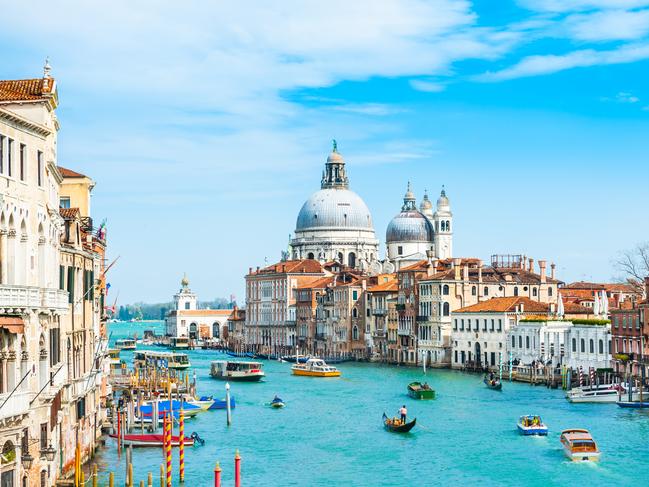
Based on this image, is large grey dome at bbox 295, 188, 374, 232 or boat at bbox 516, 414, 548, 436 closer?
boat at bbox 516, 414, 548, 436

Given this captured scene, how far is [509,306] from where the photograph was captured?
55.9m

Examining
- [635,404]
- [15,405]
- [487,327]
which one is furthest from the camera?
[487,327]

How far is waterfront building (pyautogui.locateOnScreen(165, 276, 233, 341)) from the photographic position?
4692 inches

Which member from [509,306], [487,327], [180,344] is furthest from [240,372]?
[180,344]

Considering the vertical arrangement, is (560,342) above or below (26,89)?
below

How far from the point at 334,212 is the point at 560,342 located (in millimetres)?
51894

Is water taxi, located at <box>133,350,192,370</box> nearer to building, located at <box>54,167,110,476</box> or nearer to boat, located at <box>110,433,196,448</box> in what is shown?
boat, located at <box>110,433,196,448</box>

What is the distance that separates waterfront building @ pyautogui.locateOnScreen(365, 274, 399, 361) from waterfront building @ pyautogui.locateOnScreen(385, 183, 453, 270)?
19.0 meters

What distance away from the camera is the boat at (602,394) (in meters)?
38.6

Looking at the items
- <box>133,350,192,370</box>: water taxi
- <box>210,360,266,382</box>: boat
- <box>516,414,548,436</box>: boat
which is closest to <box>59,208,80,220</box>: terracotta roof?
<box>516,414,548,436</box>: boat

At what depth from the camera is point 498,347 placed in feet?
184

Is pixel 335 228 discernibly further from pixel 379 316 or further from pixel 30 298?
pixel 30 298

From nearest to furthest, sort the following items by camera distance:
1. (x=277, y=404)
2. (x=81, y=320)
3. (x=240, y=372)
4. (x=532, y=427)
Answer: (x=81, y=320) < (x=532, y=427) < (x=277, y=404) < (x=240, y=372)

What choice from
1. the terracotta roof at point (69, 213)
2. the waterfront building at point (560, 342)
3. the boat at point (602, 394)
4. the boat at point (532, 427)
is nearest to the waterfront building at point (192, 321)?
the waterfront building at point (560, 342)
